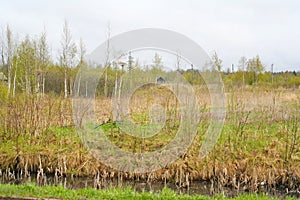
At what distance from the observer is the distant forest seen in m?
7.41

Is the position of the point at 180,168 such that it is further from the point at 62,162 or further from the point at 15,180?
the point at 15,180

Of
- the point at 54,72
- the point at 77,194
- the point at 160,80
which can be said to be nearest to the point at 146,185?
the point at 77,194

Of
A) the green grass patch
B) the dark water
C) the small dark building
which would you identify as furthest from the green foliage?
the small dark building

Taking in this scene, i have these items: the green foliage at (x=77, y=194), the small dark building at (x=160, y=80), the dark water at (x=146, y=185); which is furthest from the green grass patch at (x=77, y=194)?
the small dark building at (x=160, y=80)

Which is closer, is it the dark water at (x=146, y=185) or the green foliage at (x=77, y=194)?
the green foliage at (x=77, y=194)

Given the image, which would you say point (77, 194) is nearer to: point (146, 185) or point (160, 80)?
point (146, 185)

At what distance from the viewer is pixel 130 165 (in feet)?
19.0

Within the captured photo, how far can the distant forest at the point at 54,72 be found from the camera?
741cm

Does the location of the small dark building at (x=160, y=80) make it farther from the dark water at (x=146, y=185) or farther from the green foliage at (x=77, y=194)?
the green foliage at (x=77, y=194)

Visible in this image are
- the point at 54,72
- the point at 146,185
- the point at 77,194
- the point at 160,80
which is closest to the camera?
the point at 77,194

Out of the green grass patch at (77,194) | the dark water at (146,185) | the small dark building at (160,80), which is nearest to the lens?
the green grass patch at (77,194)

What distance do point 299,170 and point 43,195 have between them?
4213 mm

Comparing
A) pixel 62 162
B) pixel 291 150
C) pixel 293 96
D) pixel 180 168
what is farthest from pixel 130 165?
pixel 293 96

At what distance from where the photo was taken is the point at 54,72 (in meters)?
13.7
